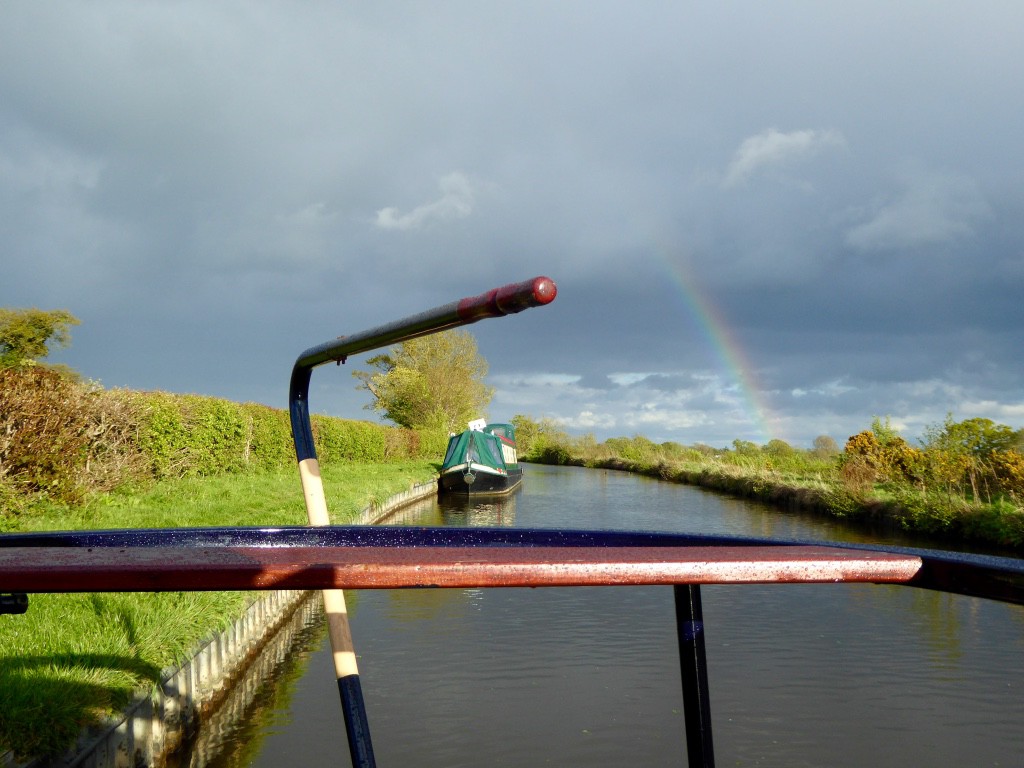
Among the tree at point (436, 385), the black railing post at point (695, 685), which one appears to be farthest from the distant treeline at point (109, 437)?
the tree at point (436, 385)

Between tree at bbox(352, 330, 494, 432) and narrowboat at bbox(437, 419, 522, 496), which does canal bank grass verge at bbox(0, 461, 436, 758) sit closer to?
narrowboat at bbox(437, 419, 522, 496)

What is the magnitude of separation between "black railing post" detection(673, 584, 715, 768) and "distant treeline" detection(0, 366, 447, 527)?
801 cm

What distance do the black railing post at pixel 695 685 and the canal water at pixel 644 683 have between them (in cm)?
326

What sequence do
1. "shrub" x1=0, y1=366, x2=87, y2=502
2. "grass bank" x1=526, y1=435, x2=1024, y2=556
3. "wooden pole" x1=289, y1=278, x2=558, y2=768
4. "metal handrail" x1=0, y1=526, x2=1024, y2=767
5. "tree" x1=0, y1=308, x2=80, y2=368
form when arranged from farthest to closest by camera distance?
"tree" x1=0, y1=308, x2=80, y2=368, "grass bank" x1=526, y1=435, x2=1024, y2=556, "shrub" x1=0, y1=366, x2=87, y2=502, "wooden pole" x1=289, y1=278, x2=558, y2=768, "metal handrail" x1=0, y1=526, x2=1024, y2=767

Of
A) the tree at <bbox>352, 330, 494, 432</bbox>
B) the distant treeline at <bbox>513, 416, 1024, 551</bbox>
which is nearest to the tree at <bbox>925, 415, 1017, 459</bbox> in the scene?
the distant treeline at <bbox>513, 416, 1024, 551</bbox>

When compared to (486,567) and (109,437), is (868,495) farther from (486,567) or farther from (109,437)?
(486,567)

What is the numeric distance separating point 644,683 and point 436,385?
38.4 m

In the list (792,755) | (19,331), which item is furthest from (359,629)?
(19,331)

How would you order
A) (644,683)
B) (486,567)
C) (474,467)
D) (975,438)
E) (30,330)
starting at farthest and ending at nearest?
(30,330)
(474,467)
(975,438)
(644,683)
(486,567)

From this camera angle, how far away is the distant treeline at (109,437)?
8.46m

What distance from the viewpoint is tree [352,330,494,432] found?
43.7 meters

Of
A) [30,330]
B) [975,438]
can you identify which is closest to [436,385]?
[30,330]

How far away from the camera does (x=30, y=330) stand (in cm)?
3650

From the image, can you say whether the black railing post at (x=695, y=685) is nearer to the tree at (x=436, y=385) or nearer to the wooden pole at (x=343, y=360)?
the wooden pole at (x=343, y=360)
